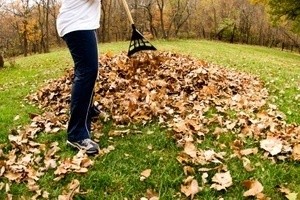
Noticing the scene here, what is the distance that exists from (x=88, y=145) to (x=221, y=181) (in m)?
1.55

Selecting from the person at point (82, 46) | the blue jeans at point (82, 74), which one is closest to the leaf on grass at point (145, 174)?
the person at point (82, 46)

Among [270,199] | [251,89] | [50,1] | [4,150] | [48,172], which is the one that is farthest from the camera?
[50,1]

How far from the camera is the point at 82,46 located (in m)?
4.32

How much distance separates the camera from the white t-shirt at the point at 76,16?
4.32 metres

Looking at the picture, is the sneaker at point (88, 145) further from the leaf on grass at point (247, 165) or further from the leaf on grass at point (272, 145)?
the leaf on grass at point (272, 145)

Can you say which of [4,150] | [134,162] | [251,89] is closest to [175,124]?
[134,162]

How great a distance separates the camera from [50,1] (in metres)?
60.2

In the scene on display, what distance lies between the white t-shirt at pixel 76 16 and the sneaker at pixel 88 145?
1194mm

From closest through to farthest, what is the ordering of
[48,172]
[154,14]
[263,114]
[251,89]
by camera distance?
[48,172], [263,114], [251,89], [154,14]

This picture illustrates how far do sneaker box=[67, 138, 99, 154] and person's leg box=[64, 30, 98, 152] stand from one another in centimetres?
5

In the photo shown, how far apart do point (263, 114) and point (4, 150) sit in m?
3.38

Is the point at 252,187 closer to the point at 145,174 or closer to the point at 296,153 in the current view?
the point at 296,153

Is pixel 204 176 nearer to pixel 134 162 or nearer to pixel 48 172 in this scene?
pixel 134 162

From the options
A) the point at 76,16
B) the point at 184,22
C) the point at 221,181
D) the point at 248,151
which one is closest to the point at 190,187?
the point at 221,181
